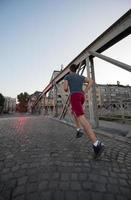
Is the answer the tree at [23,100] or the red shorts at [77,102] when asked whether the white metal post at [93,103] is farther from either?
the tree at [23,100]

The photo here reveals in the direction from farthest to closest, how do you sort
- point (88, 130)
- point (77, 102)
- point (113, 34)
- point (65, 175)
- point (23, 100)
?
point (23, 100)
point (113, 34)
point (77, 102)
point (88, 130)
point (65, 175)

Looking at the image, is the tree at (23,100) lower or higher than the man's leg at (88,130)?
higher

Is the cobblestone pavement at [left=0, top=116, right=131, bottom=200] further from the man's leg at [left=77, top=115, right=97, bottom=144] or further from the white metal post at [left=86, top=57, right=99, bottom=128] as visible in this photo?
the white metal post at [left=86, top=57, right=99, bottom=128]

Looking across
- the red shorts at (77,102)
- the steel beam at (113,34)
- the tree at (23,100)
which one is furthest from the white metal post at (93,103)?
the tree at (23,100)

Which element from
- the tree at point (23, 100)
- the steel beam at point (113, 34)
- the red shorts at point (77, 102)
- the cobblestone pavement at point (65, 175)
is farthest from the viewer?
the tree at point (23, 100)

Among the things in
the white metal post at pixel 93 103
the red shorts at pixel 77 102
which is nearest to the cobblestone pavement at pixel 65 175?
the red shorts at pixel 77 102

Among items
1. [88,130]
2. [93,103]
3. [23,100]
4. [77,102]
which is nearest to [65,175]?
[88,130]

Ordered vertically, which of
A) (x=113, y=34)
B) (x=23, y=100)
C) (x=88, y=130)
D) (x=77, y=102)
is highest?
(x=23, y=100)

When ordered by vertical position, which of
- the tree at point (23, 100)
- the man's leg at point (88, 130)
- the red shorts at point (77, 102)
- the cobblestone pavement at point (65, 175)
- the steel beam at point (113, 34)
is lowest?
the cobblestone pavement at point (65, 175)

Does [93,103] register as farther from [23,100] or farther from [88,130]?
[23,100]

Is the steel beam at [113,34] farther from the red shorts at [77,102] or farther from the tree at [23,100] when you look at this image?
the tree at [23,100]

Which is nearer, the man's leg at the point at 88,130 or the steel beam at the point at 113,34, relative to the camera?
the man's leg at the point at 88,130

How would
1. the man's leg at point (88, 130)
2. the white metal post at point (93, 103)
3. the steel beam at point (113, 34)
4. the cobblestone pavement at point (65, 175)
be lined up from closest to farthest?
the cobblestone pavement at point (65, 175) < the man's leg at point (88, 130) < the steel beam at point (113, 34) < the white metal post at point (93, 103)

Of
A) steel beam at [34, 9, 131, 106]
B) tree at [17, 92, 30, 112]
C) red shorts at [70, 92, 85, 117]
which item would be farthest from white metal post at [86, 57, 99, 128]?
tree at [17, 92, 30, 112]
